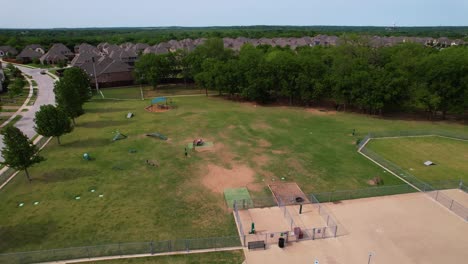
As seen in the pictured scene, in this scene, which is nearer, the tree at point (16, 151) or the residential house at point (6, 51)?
the tree at point (16, 151)

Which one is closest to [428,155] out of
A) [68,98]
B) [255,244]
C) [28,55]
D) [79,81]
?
[255,244]

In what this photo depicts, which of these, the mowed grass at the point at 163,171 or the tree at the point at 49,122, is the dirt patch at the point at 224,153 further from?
the tree at the point at 49,122

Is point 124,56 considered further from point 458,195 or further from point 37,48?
point 458,195

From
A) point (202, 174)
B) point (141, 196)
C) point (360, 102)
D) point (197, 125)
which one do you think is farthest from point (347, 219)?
point (360, 102)

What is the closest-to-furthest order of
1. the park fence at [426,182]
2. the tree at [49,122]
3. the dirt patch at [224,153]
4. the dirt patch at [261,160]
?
the park fence at [426,182]
the dirt patch at [261,160]
the dirt patch at [224,153]
the tree at [49,122]

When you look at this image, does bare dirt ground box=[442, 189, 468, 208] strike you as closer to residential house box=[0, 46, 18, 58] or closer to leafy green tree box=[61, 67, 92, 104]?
leafy green tree box=[61, 67, 92, 104]

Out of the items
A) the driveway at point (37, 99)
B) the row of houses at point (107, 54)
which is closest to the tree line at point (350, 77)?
the row of houses at point (107, 54)
